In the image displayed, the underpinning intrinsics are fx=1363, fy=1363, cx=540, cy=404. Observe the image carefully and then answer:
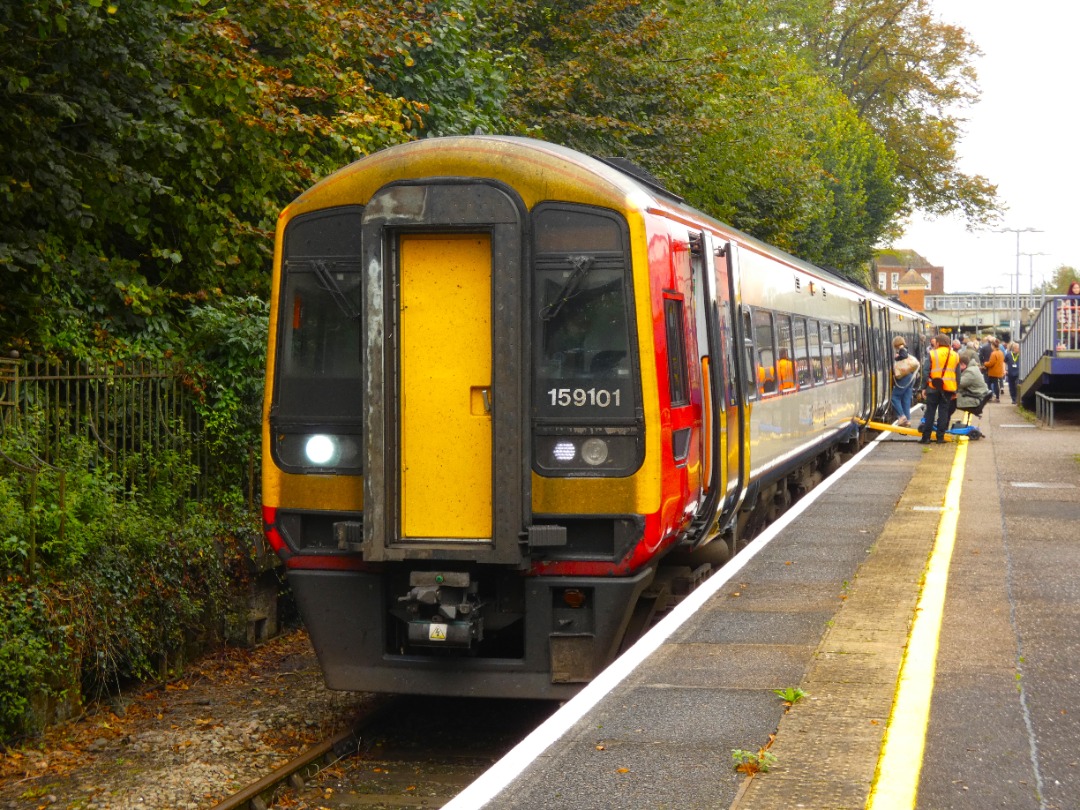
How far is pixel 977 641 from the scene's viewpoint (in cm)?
636

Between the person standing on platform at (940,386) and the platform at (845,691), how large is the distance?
843 centimetres

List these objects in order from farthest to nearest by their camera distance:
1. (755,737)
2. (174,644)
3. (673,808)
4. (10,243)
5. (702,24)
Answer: (702,24)
(10,243)
(174,644)
(755,737)
(673,808)

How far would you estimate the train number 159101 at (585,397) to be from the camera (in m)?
7.10

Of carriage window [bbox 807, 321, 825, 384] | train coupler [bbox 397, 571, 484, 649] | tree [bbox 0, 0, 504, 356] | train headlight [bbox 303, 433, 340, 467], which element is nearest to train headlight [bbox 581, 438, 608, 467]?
train coupler [bbox 397, 571, 484, 649]

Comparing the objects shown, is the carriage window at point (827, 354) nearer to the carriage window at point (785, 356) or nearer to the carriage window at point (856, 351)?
the carriage window at point (856, 351)

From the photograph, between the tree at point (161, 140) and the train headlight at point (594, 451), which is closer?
the train headlight at point (594, 451)

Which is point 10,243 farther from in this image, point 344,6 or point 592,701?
point 592,701

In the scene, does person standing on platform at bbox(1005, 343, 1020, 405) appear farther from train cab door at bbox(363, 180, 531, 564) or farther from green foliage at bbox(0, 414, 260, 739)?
train cab door at bbox(363, 180, 531, 564)

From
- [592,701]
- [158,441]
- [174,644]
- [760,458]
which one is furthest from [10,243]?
[592,701]

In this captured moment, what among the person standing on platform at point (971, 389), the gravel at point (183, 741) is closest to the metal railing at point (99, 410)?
the gravel at point (183, 741)

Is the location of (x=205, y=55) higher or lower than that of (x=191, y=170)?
higher

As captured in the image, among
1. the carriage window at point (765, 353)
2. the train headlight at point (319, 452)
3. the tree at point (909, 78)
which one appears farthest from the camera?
the tree at point (909, 78)

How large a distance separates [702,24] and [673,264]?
19.8 m

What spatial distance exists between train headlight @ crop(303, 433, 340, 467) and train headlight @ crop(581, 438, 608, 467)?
1.36m
